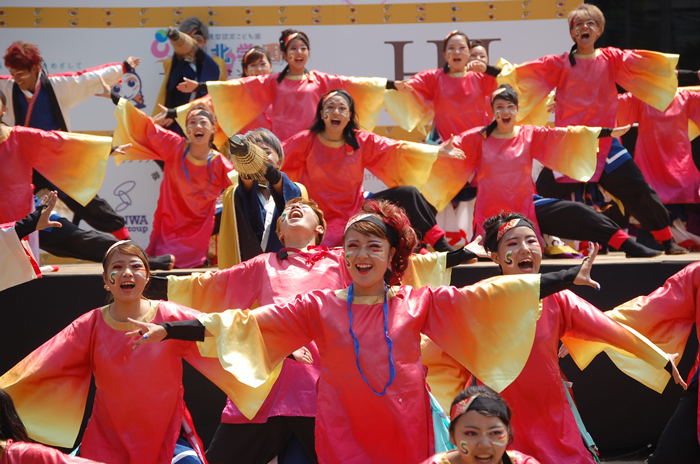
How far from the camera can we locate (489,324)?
2.60 m

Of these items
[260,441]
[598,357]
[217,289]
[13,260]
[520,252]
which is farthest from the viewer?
[598,357]

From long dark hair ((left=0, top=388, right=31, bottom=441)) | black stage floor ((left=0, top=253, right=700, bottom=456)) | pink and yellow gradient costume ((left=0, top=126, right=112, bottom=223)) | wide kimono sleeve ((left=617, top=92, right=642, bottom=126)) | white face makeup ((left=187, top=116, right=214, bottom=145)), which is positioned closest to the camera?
long dark hair ((left=0, top=388, right=31, bottom=441))

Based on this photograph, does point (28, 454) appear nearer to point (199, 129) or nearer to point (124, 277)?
point (124, 277)

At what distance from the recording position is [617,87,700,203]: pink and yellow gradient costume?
531 centimetres

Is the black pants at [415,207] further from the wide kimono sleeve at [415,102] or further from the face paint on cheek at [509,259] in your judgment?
the face paint on cheek at [509,259]

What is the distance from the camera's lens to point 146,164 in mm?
5832

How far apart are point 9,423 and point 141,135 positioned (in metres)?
2.57

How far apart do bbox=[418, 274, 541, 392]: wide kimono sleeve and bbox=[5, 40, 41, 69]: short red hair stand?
3.28 metres

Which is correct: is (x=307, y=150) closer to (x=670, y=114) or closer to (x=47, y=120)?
(x=47, y=120)

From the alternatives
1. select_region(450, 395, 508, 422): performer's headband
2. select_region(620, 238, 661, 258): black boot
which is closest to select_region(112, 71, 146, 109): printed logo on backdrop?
select_region(620, 238, 661, 258): black boot

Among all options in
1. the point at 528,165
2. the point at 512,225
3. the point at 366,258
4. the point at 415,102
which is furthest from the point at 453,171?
the point at 366,258

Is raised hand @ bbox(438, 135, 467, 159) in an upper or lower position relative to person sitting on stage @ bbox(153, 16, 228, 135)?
lower

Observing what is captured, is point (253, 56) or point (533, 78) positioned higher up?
point (253, 56)

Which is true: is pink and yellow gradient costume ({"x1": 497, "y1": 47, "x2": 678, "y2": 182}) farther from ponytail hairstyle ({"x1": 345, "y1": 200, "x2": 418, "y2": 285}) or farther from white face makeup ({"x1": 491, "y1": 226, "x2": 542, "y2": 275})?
ponytail hairstyle ({"x1": 345, "y1": 200, "x2": 418, "y2": 285})
